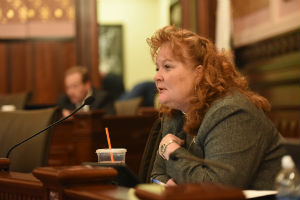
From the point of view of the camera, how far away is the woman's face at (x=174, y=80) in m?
2.15

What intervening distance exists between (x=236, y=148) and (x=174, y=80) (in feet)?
1.44

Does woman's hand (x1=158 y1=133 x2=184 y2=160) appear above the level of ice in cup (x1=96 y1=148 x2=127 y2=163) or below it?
above

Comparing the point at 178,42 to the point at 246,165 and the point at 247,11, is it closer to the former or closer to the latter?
the point at 246,165

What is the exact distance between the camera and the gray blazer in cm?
183

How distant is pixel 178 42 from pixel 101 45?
8.17m

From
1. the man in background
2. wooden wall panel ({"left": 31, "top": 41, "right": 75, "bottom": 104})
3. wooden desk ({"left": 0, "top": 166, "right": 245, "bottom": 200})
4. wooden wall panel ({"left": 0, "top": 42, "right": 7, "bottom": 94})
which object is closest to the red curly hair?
wooden desk ({"left": 0, "top": 166, "right": 245, "bottom": 200})

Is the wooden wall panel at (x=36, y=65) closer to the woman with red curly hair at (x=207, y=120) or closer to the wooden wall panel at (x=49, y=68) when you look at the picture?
the wooden wall panel at (x=49, y=68)

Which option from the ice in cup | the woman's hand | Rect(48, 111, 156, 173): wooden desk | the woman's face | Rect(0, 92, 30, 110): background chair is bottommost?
Rect(48, 111, 156, 173): wooden desk

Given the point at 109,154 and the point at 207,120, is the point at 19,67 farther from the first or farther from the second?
the point at 207,120

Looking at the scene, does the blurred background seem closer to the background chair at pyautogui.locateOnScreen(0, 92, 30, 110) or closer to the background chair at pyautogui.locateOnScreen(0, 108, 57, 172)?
the background chair at pyautogui.locateOnScreen(0, 92, 30, 110)

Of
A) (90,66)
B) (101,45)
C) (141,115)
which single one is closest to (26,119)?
(141,115)

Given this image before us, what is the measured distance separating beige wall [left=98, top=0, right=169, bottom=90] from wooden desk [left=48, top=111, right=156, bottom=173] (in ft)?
18.5

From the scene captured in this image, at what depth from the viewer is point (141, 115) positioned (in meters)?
4.69

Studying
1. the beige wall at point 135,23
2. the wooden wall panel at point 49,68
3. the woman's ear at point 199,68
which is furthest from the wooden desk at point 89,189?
the beige wall at point 135,23
